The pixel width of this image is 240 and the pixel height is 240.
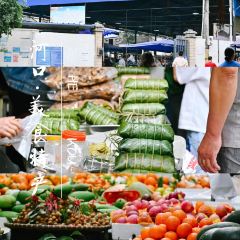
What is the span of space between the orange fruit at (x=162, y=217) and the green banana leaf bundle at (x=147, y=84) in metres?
0.70

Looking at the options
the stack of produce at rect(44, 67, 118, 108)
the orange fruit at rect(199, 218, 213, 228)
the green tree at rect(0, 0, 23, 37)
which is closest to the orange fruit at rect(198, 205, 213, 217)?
the orange fruit at rect(199, 218, 213, 228)

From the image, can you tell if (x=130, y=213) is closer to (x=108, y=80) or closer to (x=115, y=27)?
(x=108, y=80)

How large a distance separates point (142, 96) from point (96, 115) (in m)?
0.27

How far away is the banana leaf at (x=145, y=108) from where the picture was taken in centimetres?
383

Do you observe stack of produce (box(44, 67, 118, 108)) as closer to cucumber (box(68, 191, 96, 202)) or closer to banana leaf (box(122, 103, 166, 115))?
banana leaf (box(122, 103, 166, 115))

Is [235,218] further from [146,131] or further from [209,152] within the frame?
[146,131]

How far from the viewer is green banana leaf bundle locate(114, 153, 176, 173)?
3.85m

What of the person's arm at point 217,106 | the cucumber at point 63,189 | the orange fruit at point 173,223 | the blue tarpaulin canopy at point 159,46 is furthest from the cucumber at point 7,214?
the blue tarpaulin canopy at point 159,46

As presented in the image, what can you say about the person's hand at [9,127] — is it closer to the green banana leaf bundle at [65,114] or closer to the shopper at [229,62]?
the green banana leaf bundle at [65,114]

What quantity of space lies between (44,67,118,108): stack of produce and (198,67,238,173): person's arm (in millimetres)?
528

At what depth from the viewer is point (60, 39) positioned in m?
17.0

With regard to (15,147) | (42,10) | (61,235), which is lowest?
(61,235)

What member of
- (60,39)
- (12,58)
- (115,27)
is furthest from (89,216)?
(115,27)

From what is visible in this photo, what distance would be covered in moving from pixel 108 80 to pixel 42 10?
25.5 meters
